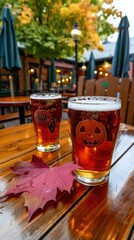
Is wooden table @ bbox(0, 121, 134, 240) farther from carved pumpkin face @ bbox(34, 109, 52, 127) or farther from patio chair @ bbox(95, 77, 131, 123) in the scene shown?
patio chair @ bbox(95, 77, 131, 123)

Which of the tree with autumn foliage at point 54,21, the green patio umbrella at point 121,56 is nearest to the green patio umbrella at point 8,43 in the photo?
the tree with autumn foliage at point 54,21

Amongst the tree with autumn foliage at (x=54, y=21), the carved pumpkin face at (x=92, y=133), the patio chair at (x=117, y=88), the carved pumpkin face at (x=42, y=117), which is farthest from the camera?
the tree with autumn foliage at (x=54, y=21)

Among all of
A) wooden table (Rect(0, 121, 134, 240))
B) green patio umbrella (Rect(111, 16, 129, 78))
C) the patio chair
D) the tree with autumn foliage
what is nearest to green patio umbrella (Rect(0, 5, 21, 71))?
the tree with autumn foliage

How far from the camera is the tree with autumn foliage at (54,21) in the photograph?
5617mm

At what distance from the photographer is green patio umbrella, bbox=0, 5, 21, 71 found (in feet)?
14.3

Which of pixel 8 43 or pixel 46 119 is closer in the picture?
pixel 46 119

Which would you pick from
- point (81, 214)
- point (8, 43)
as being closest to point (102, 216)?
point (81, 214)

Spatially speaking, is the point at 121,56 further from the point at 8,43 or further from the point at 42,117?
the point at 42,117

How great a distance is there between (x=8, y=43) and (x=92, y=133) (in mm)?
4769

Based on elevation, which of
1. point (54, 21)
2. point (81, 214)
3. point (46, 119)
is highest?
point (54, 21)

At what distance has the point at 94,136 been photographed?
0.47 m

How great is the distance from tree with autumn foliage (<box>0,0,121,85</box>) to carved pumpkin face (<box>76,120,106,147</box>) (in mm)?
5881

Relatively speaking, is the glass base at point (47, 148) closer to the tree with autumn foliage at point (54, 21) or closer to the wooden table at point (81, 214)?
the wooden table at point (81, 214)

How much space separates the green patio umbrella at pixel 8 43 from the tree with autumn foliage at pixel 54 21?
1.04m
